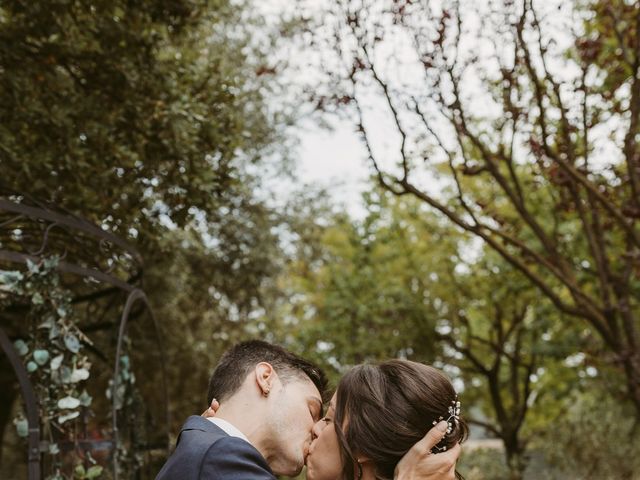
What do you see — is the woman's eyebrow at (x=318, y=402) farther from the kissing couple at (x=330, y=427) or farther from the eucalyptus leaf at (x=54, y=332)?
the eucalyptus leaf at (x=54, y=332)

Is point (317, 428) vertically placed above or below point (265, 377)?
below

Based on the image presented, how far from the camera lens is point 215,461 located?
91.4 inches

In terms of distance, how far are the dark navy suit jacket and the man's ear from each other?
43 centimetres

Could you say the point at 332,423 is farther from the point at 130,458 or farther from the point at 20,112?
the point at 20,112

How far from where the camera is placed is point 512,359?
54.1 ft

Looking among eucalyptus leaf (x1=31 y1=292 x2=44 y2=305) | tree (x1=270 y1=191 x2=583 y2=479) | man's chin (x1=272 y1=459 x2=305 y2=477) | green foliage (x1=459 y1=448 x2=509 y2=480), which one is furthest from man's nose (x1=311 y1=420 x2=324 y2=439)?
green foliage (x1=459 y1=448 x2=509 y2=480)

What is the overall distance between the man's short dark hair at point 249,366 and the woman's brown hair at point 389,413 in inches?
13.6

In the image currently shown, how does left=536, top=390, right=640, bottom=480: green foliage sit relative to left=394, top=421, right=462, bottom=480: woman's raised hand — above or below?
below

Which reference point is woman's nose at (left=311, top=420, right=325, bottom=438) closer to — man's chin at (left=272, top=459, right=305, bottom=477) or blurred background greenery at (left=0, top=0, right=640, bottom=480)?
man's chin at (left=272, top=459, right=305, bottom=477)

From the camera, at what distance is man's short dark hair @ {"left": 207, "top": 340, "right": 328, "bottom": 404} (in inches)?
115

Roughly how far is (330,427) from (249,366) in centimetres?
39

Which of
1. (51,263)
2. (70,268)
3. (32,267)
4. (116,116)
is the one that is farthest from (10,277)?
(116,116)

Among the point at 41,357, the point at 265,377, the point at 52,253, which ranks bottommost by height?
the point at 265,377

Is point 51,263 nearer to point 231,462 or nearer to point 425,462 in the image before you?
point 231,462
